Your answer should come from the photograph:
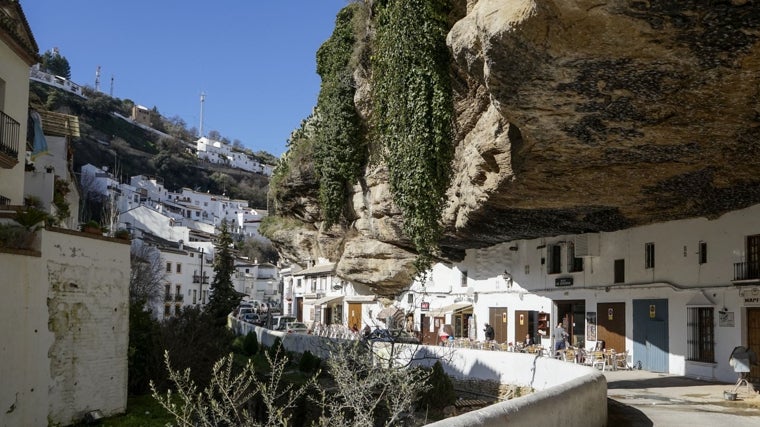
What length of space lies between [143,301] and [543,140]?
1543cm

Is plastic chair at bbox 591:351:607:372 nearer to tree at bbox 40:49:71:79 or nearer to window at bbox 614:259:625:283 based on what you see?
window at bbox 614:259:625:283

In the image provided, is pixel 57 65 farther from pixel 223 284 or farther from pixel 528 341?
pixel 528 341

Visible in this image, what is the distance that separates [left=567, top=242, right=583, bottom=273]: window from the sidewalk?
7.08 metres

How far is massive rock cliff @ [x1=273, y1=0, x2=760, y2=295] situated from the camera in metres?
10.4

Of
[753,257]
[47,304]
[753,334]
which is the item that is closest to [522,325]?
[753,334]

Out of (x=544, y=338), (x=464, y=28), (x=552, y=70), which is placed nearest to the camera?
(x=552, y=70)

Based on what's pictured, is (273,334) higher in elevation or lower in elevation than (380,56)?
lower

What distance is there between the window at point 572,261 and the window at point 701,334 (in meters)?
6.50

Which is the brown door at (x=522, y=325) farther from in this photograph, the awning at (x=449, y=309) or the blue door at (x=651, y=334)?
the blue door at (x=651, y=334)

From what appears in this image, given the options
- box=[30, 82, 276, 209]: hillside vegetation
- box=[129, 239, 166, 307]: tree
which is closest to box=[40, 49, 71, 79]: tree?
box=[30, 82, 276, 209]: hillside vegetation

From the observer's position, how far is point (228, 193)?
158 metres

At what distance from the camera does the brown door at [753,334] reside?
20.1 metres

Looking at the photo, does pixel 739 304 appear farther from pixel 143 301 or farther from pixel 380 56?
pixel 143 301

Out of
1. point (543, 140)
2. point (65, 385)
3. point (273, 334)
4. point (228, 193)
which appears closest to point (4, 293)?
point (65, 385)
